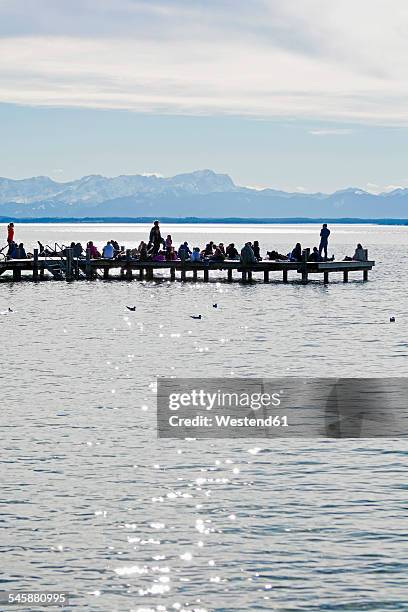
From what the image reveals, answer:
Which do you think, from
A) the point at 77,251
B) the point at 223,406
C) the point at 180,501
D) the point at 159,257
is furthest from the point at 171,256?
the point at 180,501

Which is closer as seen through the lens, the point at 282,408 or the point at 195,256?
the point at 282,408

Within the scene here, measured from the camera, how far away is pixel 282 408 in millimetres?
25656

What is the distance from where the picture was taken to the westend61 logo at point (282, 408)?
903 inches

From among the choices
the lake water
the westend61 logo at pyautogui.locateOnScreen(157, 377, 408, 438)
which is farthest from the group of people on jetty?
the westend61 logo at pyautogui.locateOnScreen(157, 377, 408, 438)

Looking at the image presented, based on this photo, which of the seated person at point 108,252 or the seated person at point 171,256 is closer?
the seated person at point 171,256

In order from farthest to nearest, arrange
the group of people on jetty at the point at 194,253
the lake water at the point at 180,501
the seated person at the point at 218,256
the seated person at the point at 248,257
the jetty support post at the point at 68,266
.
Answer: the jetty support post at the point at 68,266
the seated person at the point at 218,256
the group of people on jetty at the point at 194,253
the seated person at the point at 248,257
the lake water at the point at 180,501

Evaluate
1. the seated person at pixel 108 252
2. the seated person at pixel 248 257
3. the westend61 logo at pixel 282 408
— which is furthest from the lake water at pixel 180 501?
the seated person at pixel 108 252

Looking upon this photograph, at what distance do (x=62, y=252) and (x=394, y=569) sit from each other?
175 feet

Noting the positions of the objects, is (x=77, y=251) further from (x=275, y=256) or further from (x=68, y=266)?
(x=275, y=256)

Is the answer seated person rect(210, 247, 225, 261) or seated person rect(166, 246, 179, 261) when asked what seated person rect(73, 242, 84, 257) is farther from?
seated person rect(210, 247, 225, 261)

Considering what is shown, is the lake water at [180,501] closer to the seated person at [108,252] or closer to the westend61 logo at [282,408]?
the westend61 logo at [282,408]

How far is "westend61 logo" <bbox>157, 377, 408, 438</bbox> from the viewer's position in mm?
22938

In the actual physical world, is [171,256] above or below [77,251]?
below

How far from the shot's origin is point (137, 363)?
34250mm
